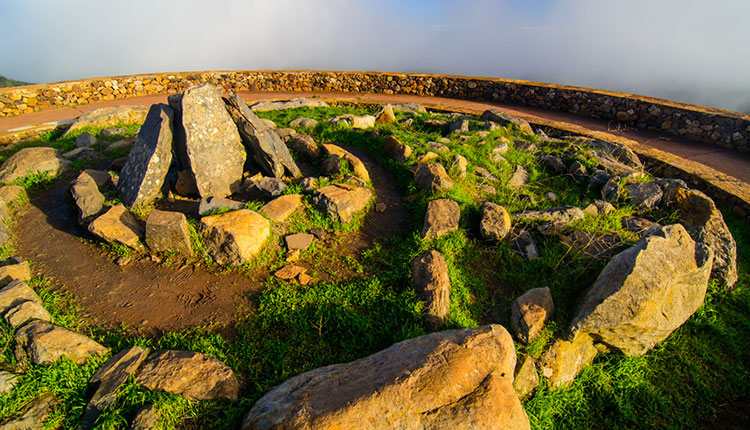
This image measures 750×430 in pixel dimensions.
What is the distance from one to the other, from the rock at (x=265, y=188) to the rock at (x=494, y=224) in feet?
9.58

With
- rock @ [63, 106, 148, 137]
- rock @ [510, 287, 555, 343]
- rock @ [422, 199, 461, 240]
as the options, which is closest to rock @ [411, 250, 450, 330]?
rock @ [422, 199, 461, 240]

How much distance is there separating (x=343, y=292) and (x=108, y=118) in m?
8.51

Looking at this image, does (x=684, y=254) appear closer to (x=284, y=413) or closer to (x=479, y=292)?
(x=479, y=292)

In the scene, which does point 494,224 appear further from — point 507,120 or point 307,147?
point 507,120

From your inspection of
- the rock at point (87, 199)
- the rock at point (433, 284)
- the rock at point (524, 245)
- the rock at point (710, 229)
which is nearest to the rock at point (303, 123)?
the rock at point (87, 199)

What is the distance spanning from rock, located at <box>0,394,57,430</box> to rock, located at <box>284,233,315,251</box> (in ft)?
8.43

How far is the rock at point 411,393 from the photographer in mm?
2375

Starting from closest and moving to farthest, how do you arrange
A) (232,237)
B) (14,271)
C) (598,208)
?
1. (14,271)
2. (232,237)
3. (598,208)

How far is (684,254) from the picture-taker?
13.1 ft

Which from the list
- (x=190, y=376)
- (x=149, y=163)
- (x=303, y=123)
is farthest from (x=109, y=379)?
(x=303, y=123)

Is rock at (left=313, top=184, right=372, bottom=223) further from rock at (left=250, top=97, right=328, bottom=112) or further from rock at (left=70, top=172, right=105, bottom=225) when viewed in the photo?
rock at (left=250, top=97, right=328, bottom=112)

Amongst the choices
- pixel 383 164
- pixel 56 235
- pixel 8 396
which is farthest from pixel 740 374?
pixel 56 235

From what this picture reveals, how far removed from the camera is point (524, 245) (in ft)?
16.5

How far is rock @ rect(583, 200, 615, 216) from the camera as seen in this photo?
5605 mm
